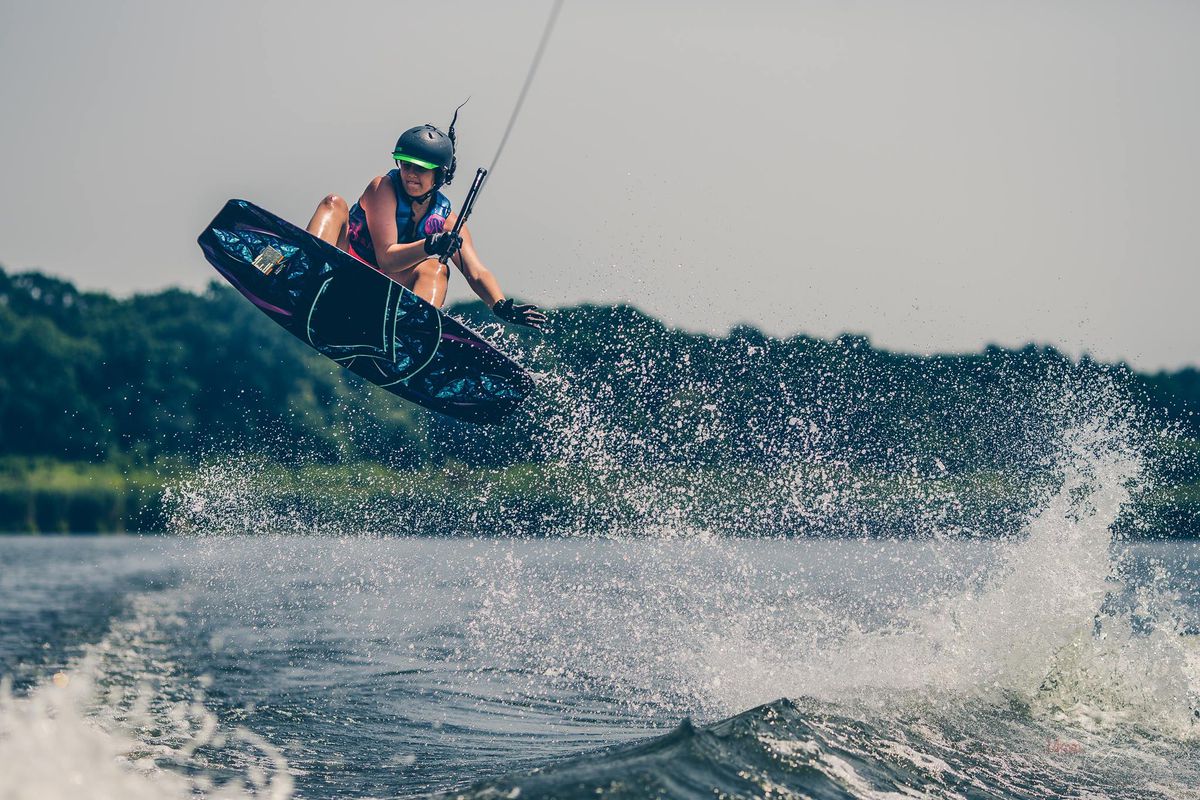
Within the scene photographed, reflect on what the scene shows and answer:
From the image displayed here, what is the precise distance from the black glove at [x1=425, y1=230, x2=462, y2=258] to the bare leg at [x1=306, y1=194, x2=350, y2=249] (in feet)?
2.82

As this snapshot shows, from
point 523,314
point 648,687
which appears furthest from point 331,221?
point 648,687

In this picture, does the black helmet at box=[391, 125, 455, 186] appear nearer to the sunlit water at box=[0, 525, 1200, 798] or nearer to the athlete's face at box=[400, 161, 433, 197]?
the athlete's face at box=[400, 161, 433, 197]

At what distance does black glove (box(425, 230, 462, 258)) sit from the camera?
836 centimetres

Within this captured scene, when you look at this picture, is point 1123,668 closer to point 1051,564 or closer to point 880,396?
point 1051,564

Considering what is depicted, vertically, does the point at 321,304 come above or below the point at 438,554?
above

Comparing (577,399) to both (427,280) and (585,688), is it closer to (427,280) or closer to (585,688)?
(585,688)

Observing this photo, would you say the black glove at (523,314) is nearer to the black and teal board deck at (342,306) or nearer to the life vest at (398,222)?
the black and teal board deck at (342,306)

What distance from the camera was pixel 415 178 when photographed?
8320 mm

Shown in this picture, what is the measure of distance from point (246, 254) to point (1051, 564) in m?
8.99

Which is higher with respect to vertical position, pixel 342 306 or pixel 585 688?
pixel 342 306

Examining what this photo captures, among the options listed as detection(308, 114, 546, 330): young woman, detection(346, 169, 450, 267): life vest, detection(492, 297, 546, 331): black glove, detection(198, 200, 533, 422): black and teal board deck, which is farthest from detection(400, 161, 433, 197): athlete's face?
detection(492, 297, 546, 331): black glove

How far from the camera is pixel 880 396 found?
5675 centimetres

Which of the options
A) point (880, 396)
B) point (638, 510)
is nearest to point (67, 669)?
point (638, 510)

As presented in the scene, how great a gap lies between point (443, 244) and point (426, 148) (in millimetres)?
720
